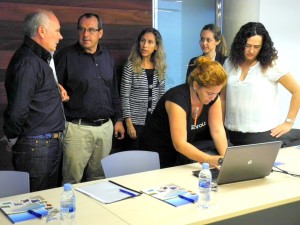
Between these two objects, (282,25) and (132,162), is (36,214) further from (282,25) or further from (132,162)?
(282,25)

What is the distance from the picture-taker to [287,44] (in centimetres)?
569

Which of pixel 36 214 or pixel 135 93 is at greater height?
pixel 135 93

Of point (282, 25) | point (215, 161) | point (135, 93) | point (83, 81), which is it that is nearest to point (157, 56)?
point (135, 93)

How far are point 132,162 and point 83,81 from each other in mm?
937

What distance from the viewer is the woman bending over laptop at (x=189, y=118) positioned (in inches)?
98.7

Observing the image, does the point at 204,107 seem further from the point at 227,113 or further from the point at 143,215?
the point at 143,215

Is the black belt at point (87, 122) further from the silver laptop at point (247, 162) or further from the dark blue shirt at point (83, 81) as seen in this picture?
the silver laptop at point (247, 162)

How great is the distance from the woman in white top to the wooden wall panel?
1348mm

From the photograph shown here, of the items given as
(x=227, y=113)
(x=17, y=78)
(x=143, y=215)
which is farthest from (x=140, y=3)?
(x=143, y=215)

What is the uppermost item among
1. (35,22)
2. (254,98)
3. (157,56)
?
(35,22)

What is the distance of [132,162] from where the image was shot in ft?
9.08

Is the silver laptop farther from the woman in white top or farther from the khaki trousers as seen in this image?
the khaki trousers

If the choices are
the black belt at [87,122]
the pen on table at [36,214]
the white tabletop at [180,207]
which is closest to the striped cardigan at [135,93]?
the black belt at [87,122]

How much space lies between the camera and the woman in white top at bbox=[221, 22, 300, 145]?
299cm
